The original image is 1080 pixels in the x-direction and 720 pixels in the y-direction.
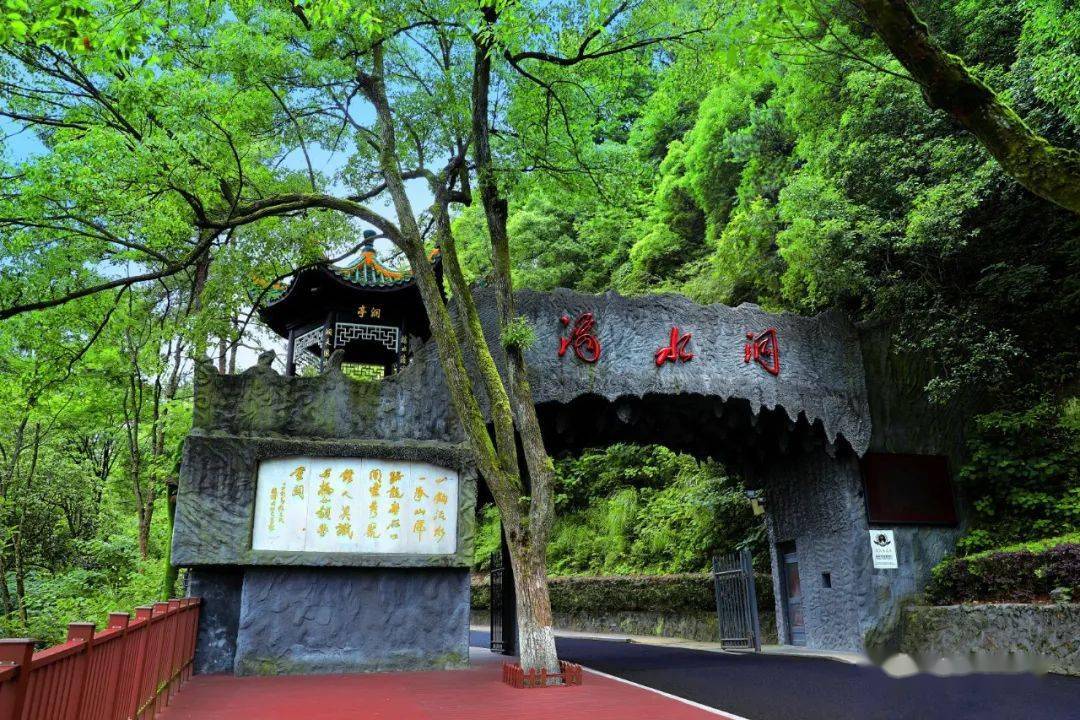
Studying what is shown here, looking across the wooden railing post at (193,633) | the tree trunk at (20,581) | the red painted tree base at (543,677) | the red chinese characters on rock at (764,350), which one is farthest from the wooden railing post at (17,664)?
the tree trunk at (20,581)

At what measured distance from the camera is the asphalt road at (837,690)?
612 cm

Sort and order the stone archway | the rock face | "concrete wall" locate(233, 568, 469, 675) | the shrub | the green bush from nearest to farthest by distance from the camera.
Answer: the shrub < "concrete wall" locate(233, 568, 469, 675) < the rock face < the stone archway < the green bush

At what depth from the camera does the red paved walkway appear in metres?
6.05

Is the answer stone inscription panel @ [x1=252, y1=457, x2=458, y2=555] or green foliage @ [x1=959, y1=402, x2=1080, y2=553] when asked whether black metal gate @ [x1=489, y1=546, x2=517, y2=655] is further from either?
green foliage @ [x1=959, y1=402, x2=1080, y2=553]

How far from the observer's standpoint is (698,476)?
1769cm

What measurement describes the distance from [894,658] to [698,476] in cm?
763

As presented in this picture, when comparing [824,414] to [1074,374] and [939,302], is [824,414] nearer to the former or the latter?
[939,302]

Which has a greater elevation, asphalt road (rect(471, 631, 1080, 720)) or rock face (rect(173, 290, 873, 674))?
rock face (rect(173, 290, 873, 674))

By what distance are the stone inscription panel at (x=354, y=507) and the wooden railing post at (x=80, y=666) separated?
5545 mm

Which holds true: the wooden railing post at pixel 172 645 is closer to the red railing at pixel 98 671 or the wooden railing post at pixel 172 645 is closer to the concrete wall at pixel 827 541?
the red railing at pixel 98 671

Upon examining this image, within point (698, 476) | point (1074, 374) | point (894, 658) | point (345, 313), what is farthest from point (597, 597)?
point (1074, 374)

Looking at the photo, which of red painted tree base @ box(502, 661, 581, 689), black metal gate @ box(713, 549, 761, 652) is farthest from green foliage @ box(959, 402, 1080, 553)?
red painted tree base @ box(502, 661, 581, 689)

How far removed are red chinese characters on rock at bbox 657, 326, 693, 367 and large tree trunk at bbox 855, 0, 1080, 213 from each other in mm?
5746

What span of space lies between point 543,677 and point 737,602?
549 centimetres
